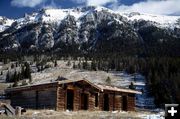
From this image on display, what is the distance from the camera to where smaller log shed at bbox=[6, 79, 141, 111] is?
41250 mm

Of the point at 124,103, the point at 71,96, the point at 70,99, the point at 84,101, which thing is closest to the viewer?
the point at 71,96

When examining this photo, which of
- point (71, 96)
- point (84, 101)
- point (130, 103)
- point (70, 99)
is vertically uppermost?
point (71, 96)

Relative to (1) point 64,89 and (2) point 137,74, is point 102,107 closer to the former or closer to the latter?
(1) point 64,89

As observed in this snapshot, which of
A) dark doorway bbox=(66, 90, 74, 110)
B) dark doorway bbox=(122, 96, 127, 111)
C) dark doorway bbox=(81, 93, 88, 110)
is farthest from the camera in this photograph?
dark doorway bbox=(122, 96, 127, 111)

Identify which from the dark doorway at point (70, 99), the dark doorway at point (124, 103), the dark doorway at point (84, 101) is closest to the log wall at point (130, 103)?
the dark doorway at point (124, 103)

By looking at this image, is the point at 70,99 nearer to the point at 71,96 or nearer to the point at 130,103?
the point at 71,96

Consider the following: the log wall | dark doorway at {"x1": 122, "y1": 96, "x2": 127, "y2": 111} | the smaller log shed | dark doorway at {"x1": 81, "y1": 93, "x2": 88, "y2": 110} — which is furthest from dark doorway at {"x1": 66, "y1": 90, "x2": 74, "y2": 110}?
the log wall

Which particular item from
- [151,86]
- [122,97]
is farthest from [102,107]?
[151,86]

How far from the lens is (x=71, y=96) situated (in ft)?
148

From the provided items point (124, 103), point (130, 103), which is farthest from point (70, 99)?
point (130, 103)

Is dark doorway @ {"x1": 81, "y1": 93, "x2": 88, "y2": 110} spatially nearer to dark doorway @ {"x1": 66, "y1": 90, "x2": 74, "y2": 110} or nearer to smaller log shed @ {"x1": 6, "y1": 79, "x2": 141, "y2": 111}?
smaller log shed @ {"x1": 6, "y1": 79, "x2": 141, "y2": 111}

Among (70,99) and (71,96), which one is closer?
(71,96)

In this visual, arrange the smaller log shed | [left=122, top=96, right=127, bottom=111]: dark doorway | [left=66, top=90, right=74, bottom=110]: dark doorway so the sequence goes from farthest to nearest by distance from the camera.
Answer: [left=122, top=96, right=127, bottom=111]: dark doorway, [left=66, top=90, right=74, bottom=110]: dark doorway, the smaller log shed

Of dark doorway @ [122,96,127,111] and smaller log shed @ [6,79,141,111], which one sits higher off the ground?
smaller log shed @ [6,79,141,111]
